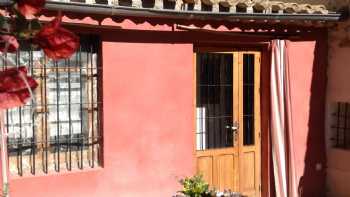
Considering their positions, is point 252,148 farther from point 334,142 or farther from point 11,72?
point 11,72

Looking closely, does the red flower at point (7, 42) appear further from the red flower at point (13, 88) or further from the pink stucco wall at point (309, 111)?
the pink stucco wall at point (309, 111)

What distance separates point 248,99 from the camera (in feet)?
27.0

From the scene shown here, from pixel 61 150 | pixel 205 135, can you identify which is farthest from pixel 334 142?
pixel 61 150

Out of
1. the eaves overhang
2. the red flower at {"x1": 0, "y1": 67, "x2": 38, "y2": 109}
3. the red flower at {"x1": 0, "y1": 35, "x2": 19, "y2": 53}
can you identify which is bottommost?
the red flower at {"x1": 0, "y1": 67, "x2": 38, "y2": 109}

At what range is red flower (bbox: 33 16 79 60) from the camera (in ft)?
2.88

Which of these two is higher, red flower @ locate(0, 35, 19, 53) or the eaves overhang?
the eaves overhang

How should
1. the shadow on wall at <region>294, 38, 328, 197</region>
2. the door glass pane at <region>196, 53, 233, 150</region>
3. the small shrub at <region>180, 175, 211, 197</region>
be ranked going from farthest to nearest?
the shadow on wall at <region>294, 38, 328, 197</region>
the door glass pane at <region>196, 53, 233, 150</region>
the small shrub at <region>180, 175, 211, 197</region>

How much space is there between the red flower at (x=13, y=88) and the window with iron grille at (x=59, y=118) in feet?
16.9

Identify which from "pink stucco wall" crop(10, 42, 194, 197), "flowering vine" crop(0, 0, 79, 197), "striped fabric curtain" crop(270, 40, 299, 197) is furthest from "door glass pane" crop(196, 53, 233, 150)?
"flowering vine" crop(0, 0, 79, 197)

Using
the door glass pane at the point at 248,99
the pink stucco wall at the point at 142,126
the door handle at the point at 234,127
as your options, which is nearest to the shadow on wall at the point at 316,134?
the door glass pane at the point at 248,99

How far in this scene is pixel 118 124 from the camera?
6.66 meters

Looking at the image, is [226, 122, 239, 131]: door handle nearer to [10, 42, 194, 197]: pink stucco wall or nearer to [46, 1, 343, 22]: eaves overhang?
[10, 42, 194, 197]: pink stucco wall

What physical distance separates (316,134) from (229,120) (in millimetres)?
1556

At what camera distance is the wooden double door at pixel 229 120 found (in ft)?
25.7
